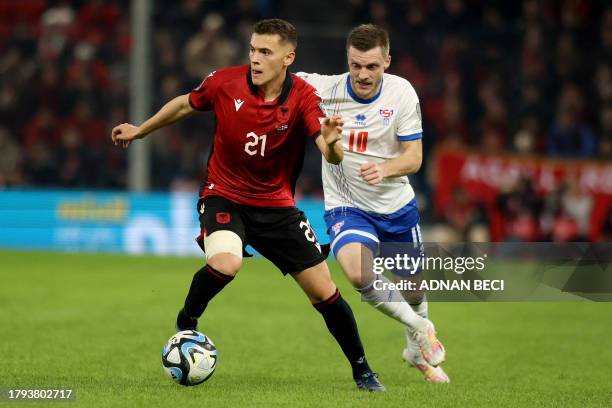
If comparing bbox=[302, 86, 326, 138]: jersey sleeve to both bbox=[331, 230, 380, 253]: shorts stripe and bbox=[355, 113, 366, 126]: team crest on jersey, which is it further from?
bbox=[331, 230, 380, 253]: shorts stripe

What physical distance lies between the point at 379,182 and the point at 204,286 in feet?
4.44

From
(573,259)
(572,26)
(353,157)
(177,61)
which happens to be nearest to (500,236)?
(572,26)

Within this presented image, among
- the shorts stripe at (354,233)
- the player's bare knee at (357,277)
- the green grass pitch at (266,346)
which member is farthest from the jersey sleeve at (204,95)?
the green grass pitch at (266,346)

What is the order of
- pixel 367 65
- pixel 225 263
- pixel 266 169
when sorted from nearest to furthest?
pixel 225 263, pixel 266 169, pixel 367 65

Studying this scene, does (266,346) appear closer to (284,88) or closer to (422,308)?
(422,308)

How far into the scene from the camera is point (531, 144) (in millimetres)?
17203

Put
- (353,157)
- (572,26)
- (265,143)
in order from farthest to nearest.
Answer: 1. (572,26)
2. (353,157)
3. (265,143)

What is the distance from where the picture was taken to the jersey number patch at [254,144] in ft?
23.4

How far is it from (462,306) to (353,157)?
491 centimetres

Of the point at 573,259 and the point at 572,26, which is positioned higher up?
the point at 572,26

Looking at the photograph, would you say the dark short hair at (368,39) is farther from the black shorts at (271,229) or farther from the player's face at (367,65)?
the black shorts at (271,229)

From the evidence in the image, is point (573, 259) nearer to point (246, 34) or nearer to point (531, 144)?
point (531, 144)

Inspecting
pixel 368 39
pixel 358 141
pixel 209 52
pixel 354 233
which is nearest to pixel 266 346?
pixel 354 233

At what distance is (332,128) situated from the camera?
6.50 meters
